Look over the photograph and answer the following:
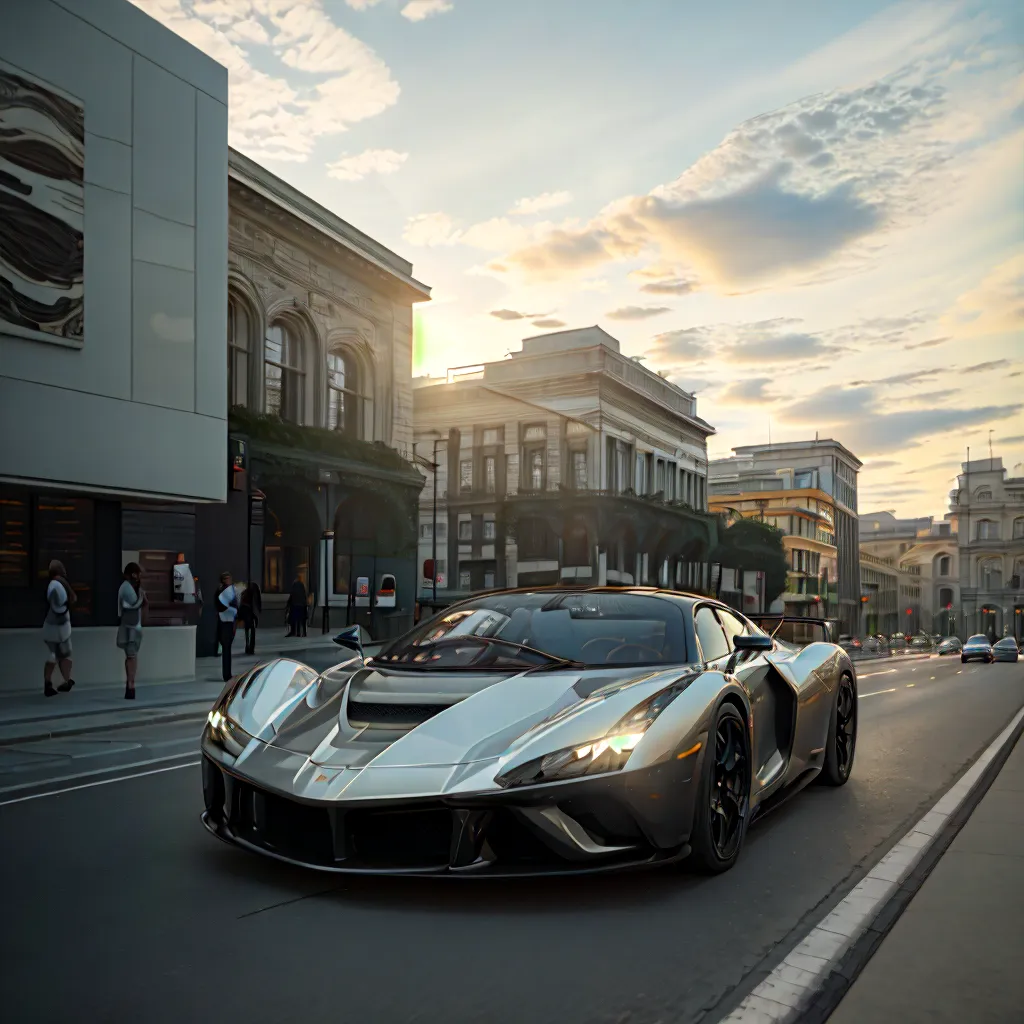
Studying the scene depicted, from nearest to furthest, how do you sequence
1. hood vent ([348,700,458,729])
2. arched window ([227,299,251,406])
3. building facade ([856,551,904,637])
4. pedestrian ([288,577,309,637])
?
1. hood vent ([348,700,458,729])
2. pedestrian ([288,577,309,637])
3. arched window ([227,299,251,406])
4. building facade ([856,551,904,637])

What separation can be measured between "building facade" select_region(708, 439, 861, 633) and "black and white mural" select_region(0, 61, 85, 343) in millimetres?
74603

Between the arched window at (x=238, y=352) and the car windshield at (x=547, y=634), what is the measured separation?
79.6ft

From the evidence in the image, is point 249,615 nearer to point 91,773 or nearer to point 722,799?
point 91,773

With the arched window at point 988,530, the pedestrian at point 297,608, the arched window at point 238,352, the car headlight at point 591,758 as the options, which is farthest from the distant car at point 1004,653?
the arched window at point 988,530

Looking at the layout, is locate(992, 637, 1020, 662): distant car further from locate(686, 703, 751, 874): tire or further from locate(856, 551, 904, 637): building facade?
locate(856, 551, 904, 637): building facade

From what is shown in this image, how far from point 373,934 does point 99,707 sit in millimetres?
10330

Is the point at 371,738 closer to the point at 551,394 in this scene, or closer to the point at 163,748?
the point at 163,748

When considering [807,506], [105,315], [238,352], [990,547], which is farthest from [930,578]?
[105,315]

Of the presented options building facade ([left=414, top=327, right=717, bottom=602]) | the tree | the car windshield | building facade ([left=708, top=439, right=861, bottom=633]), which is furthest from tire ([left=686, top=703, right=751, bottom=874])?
building facade ([left=708, top=439, right=861, bottom=633])

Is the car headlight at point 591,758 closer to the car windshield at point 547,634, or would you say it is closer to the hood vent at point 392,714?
the hood vent at point 392,714

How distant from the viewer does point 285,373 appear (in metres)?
31.3

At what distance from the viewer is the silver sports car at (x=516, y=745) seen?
3.94 metres

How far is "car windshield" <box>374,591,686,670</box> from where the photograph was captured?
5.06m

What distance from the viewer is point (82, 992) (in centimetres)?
321
